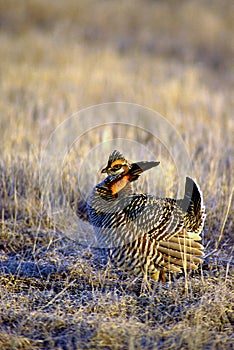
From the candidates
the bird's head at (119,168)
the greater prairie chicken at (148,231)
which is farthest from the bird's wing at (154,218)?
the bird's head at (119,168)

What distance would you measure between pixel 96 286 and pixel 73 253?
0.60m

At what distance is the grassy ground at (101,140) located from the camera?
3240mm

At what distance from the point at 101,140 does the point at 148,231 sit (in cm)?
342

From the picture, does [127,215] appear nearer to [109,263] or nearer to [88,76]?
[109,263]

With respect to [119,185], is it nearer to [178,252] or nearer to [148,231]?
[148,231]

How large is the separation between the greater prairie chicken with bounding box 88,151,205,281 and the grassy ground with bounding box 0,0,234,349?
17 cm

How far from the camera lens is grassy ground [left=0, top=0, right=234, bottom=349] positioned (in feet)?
10.6

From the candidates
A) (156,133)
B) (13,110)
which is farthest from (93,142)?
(13,110)

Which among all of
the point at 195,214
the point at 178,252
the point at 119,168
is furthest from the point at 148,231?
the point at 119,168

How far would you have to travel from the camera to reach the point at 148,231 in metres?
3.91

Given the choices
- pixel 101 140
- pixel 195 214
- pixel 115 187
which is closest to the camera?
pixel 195 214

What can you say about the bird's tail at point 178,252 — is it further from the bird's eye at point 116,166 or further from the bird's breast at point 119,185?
the bird's eye at point 116,166

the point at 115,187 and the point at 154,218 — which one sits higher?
the point at 115,187

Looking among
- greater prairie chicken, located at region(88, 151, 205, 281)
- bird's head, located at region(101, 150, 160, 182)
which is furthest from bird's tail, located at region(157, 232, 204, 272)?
bird's head, located at region(101, 150, 160, 182)
